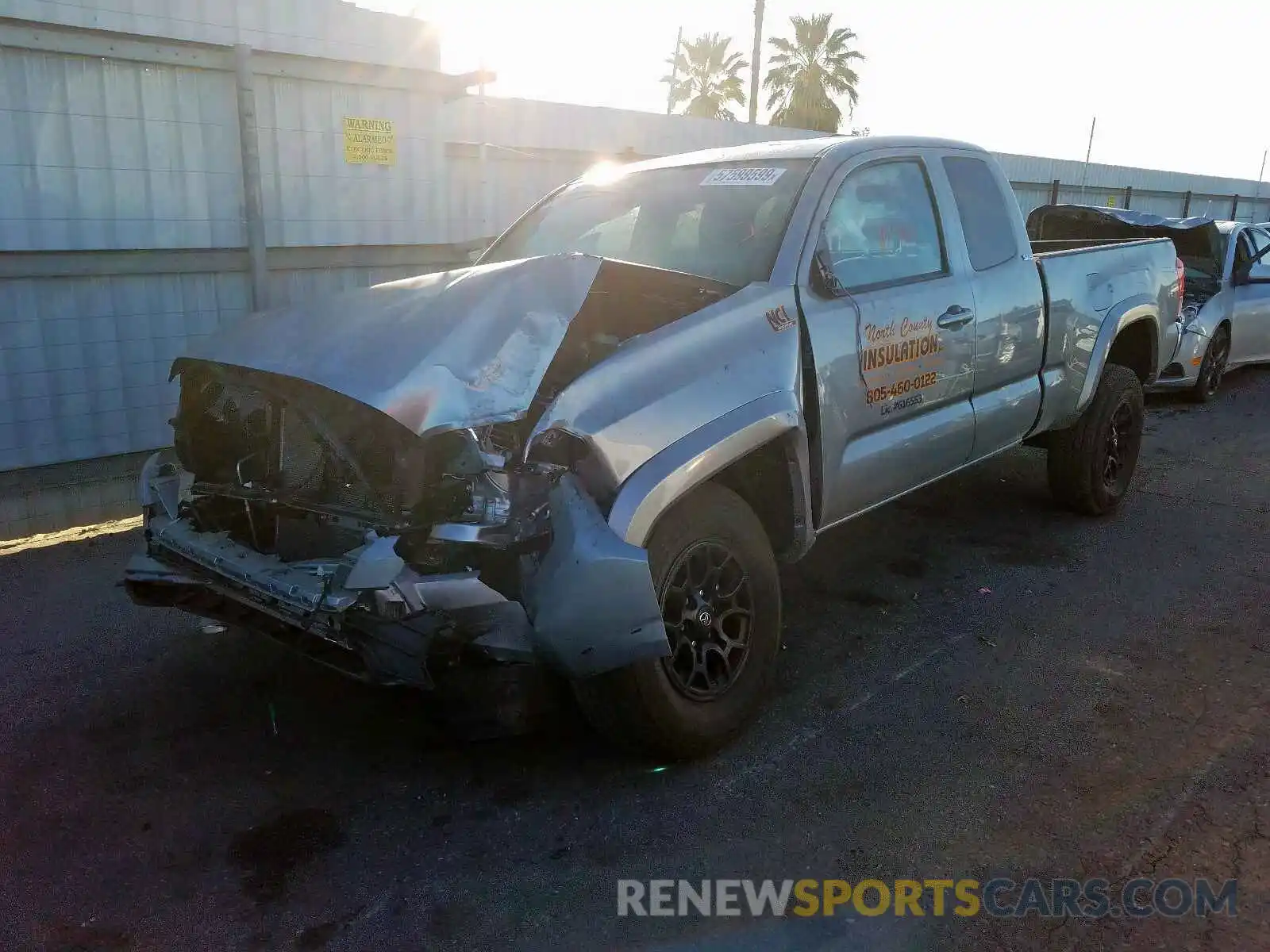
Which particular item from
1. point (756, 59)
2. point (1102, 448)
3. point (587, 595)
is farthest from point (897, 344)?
point (756, 59)

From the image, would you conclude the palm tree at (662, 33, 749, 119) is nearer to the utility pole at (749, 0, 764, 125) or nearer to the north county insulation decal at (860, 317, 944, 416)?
the utility pole at (749, 0, 764, 125)

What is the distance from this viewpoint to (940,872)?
2.79 m

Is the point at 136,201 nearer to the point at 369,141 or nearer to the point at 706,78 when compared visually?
the point at 369,141

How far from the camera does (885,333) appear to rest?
3.94 meters

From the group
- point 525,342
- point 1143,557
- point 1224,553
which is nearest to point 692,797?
point 525,342

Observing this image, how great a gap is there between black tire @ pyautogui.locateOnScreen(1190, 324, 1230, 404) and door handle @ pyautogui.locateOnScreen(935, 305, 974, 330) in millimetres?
6864

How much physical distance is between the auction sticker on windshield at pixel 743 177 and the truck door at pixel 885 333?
26 centimetres

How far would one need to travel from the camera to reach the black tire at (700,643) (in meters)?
3.08

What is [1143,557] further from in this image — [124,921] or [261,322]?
[124,921]

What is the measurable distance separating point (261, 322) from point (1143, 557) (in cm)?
466

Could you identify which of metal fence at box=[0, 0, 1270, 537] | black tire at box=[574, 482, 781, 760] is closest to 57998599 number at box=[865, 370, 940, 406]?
black tire at box=[574, 482, 781, 760]

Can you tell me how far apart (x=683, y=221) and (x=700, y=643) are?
73.4 inches

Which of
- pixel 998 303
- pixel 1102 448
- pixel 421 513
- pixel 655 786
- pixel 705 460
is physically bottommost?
pixel 655 786

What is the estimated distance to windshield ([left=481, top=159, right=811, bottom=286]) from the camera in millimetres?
3844
